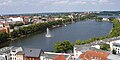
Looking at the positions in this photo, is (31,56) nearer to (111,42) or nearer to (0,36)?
(111,42)

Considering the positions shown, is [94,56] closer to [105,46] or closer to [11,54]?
[105,46]

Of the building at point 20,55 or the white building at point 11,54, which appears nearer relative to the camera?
the building at point 20,55

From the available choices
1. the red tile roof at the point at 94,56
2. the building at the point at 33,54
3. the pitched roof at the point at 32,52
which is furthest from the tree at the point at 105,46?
the pitched roof at the point at 32,52

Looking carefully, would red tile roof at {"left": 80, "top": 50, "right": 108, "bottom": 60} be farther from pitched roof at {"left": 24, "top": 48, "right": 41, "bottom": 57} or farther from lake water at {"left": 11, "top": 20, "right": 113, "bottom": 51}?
lake water at {"left": 11, "top": 20, "right": 113, "bottom": 51}

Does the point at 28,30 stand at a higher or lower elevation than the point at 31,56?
lower

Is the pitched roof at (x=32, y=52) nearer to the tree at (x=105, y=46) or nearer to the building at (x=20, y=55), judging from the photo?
the building at (x=20, y=55)

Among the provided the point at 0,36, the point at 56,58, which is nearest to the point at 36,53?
the point at 56,58

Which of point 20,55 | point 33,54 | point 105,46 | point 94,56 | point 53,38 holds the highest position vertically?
point 94,56

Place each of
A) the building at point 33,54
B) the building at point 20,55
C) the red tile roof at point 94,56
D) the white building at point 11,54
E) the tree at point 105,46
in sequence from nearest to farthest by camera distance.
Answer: the red tile roof at point 94,56 → the building at point 33,54 → the building at point 20,55 → the white building at point 11,54 → the tree at point 105,46

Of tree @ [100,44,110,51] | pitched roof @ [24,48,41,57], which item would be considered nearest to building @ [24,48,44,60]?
pitched roof @ [24,48,41,57]

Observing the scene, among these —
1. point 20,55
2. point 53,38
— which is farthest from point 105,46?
point 53,38

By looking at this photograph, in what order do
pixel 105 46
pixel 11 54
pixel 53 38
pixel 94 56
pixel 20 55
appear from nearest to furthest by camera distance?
1. pixel 94 56
2. pixel 20 55
3. pixel 11 54
4. pixel 105 46
5. pixel 53 38
